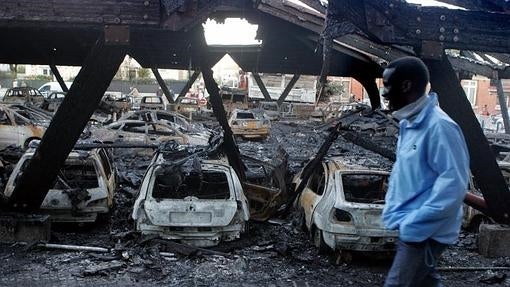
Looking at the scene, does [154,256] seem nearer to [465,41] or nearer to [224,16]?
[224,16]

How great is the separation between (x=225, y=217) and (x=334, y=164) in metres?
2.02

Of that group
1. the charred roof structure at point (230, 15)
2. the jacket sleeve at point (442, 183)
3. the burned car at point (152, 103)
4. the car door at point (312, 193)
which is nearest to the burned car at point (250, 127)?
the burned car at point (152, 103)

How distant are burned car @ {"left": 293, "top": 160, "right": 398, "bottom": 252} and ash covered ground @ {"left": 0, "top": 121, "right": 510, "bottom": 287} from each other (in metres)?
0.34

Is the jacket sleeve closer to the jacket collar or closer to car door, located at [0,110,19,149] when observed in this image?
the jacket collar

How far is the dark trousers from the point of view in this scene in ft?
9.00

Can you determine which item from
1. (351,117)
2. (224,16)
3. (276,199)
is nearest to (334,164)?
(276,199)

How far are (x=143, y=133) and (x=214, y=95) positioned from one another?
7972 mm

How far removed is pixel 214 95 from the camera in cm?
A: 945

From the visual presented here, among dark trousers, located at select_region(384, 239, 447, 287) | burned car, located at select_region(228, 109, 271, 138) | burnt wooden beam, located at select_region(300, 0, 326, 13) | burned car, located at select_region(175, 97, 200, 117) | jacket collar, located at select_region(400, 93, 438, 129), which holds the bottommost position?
burned car, located at select_region(228, 109, 271, 138)

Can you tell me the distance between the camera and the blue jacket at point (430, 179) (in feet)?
8.53

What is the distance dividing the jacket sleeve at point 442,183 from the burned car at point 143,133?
46.0ft

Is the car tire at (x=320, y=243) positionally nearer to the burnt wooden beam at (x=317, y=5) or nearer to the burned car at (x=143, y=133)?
the burnt wooden beam at (x=317, y=5)

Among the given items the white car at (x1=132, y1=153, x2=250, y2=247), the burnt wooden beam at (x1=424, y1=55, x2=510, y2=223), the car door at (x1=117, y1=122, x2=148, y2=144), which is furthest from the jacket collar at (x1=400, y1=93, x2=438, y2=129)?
the car door at (x1=117, y1=122, x2=148, y2=144)

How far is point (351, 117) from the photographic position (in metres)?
17.9
